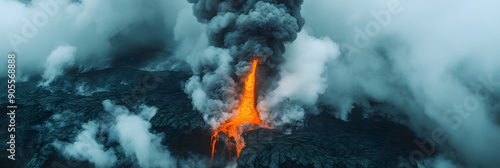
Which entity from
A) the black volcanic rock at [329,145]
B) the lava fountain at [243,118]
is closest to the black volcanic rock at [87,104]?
the lava fountain at [243,118]

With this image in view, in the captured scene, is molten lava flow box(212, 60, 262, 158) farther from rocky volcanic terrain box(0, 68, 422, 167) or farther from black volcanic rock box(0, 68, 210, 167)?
black volcanic rock box(0, 68, 210, 167)

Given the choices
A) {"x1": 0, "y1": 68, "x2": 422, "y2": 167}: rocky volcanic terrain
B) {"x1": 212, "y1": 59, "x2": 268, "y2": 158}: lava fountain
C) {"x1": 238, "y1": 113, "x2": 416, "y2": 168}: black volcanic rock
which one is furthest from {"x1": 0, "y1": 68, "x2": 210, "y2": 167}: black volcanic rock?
{"x1": 238, "y1": 113, "x2": 416, "y2": 168}: black volcanic rock

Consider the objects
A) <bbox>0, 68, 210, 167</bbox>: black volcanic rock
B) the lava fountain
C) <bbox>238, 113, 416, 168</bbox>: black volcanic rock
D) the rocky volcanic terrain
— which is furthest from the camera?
<bbox>0, 68, 210, 167</bbox>: black volcanic rock

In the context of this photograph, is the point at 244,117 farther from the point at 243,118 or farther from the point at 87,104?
the point at 87,104

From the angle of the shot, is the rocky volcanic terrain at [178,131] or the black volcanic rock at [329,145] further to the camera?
the rocky volcanic terrain at [178,131]

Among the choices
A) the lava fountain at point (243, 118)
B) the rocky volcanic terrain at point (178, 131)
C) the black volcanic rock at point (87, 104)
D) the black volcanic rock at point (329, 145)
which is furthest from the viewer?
the black volcanic rock at point (87, 104)

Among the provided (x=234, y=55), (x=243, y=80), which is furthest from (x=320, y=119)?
(x=234, y=55)

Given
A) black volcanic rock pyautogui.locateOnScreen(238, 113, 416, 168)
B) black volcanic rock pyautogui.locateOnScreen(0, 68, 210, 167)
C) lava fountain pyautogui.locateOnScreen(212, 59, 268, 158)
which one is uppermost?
black volcanic rock pyautogui.locateOnScreen(0, 68, 210, 167)

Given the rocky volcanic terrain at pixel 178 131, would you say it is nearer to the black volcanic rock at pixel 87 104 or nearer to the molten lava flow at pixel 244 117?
the black volcanic rock at pixel 87 104

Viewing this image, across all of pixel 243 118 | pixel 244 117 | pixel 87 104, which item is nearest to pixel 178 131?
pixel 243 118
